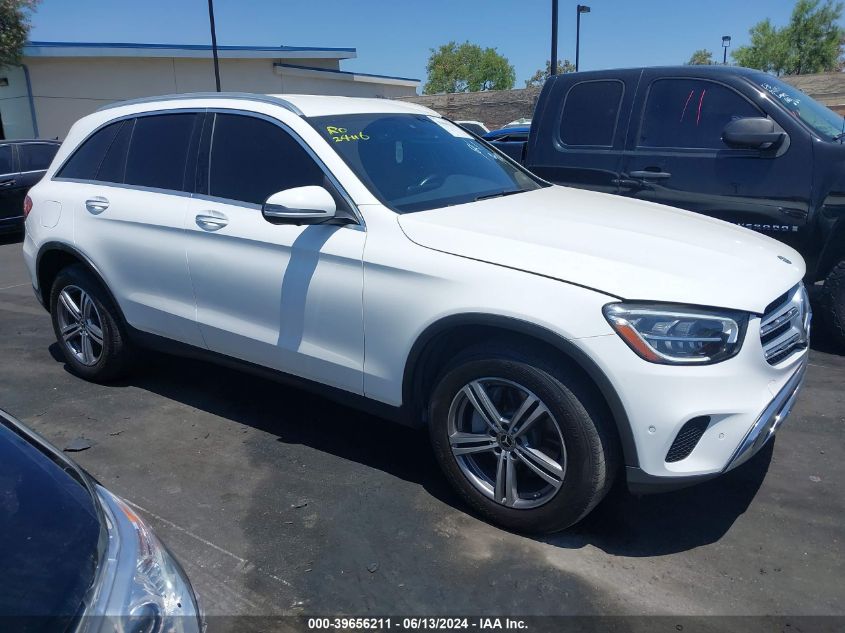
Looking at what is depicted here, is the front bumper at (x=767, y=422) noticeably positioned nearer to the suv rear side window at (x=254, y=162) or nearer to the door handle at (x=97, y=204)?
the suv rear side window at (x=254, y=162)

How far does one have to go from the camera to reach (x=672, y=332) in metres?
2.66

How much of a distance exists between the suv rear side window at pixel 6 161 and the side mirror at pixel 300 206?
10.3 metres

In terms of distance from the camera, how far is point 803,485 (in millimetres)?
3484

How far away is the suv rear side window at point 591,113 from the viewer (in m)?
5.68

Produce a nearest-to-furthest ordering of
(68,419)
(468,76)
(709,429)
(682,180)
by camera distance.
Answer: (709,429)
(68,419)
(682,180)
(468,76)

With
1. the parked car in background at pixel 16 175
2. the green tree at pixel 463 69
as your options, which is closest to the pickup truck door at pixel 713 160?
the parked car in background at pixel 16 175

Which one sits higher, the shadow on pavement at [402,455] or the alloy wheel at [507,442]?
the alloy wheel at [507,442]

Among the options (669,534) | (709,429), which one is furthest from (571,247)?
(669,534)

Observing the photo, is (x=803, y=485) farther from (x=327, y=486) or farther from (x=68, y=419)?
(x=68, y=419)

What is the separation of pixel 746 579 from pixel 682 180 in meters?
3.30

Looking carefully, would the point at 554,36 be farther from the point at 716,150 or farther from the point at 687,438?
the point at 687,438

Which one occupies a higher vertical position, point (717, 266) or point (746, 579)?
point (717, 266)

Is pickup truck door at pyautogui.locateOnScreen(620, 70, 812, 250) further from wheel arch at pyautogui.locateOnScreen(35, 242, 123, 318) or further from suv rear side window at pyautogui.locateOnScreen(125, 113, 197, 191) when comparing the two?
wheel arch at pyautogui.locateOnScreen(35, 242, 123, 318)

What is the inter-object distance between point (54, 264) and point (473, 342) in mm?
3303
